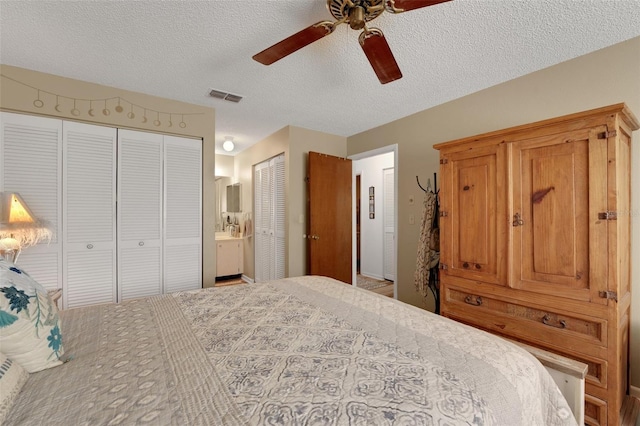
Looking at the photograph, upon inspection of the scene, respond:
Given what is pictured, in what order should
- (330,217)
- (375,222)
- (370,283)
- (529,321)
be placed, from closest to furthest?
1. (529,321)
2. (330,217)
3. (370,283)
4. (375,222)

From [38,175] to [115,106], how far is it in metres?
0.88

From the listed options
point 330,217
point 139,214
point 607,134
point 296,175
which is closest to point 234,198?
point 296,175

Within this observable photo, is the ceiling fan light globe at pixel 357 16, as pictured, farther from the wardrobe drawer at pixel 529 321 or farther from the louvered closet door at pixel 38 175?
the louvered closet door at pixel 38 175

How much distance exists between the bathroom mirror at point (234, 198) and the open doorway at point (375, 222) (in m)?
2.29

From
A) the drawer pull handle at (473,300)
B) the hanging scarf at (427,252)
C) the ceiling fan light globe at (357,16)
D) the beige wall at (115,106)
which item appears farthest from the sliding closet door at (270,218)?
the ceiling fan light globe at (357,16)

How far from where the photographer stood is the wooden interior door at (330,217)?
3.64m

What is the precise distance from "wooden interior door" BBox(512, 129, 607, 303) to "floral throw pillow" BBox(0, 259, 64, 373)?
7.97 ft

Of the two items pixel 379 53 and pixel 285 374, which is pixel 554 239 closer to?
pixel 379 53

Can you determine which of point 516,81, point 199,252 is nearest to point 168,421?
point 199,252

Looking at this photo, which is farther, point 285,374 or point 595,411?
point 595,411

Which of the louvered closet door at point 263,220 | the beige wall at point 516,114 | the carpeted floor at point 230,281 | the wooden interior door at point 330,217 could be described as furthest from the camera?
the carpeted floor at point 230,281

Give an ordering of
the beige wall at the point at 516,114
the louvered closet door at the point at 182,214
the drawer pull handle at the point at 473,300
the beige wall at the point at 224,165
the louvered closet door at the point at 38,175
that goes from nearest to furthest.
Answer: the beige wall at the point at 516,114, the drawer pull handle at the point at 473,300, the louvered closet door at the point at 38,175, the louvered closet door at the point at 182,214, the beige wall at the point at 224,165

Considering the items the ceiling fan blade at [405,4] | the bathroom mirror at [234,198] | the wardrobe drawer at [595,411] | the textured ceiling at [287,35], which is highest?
the textured ceiling at [287,35]

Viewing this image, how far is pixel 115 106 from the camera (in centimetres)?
262
